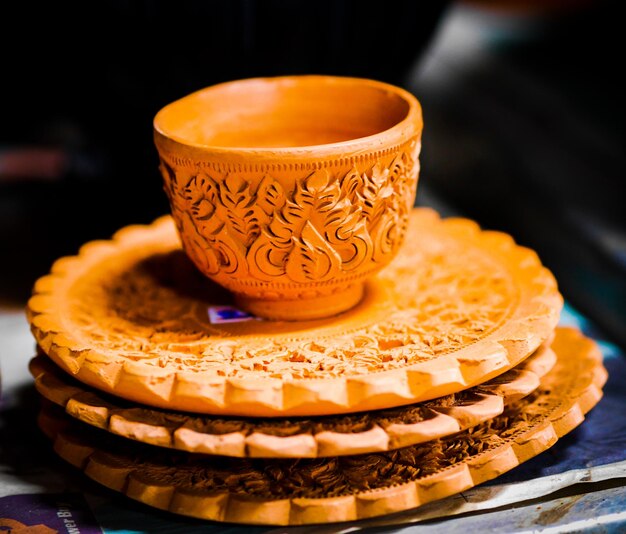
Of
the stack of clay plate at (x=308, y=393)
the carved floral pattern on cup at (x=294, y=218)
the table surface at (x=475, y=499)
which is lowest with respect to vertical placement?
the table surface at (x=475, y=499)

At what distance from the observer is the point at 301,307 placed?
829 millimetres

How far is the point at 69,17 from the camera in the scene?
1.11 meters

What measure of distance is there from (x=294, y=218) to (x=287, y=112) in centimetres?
24

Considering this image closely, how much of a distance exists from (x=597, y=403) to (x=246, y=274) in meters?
0.41

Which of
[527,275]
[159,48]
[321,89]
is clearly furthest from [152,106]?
[527,275]

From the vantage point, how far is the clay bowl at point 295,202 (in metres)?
0.73

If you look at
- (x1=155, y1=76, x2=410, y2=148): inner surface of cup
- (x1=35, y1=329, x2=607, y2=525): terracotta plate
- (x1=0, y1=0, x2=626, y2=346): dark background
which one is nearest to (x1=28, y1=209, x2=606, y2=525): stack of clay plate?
(x1=35, y1=329, x2=607, y2=525): terracotta plate

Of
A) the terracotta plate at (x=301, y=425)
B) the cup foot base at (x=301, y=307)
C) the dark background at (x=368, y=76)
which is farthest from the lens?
the dark background at (x=368, y=76)

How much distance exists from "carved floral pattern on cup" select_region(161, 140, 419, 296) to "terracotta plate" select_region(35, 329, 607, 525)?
0.18 metres

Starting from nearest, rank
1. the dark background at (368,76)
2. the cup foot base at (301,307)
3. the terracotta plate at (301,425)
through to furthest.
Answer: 1. the terracotta plate at (301,425)
2. the cup foot base at (301,307)
3. the dark background at (368,76)

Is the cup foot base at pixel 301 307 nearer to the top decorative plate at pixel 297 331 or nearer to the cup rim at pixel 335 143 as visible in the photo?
the top decorative plate at pixel 297 331

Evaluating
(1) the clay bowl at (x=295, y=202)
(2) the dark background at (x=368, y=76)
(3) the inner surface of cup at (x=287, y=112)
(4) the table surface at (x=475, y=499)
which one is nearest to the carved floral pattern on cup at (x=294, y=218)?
(1) the clay bowl at (x=295, y=202)

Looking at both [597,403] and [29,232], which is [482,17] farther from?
[597,403]

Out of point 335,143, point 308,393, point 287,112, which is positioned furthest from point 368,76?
point 308,393
